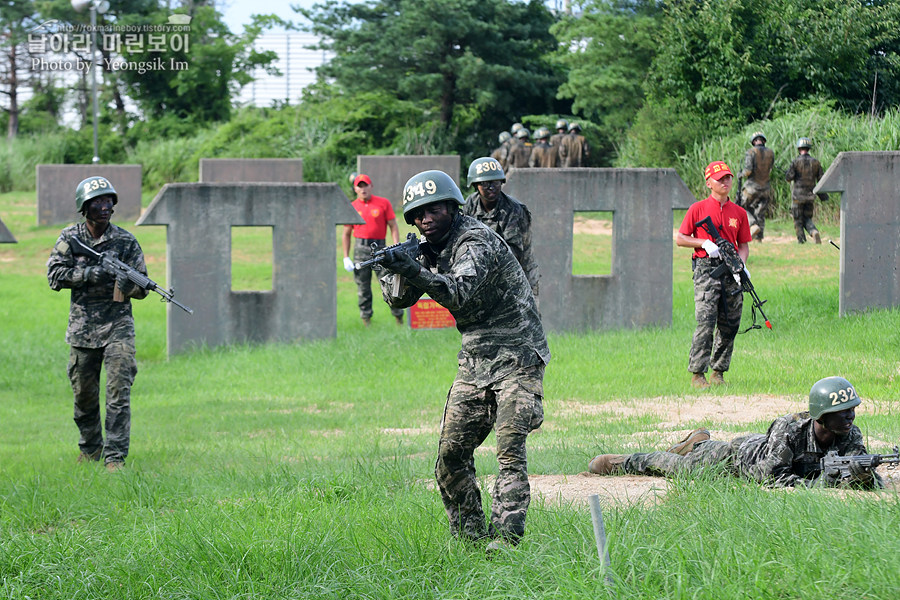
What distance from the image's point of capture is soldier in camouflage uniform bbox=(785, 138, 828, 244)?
2009 centimetres

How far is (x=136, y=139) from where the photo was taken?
43.3m

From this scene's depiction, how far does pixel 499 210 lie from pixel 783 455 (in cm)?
410

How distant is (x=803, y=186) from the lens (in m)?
20.0

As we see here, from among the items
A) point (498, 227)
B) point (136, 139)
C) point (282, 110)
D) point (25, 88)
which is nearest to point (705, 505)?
point (498, 227)

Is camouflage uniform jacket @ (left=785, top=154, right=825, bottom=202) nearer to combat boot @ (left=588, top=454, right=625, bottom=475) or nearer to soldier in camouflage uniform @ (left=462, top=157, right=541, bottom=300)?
soldier in camouflage uniform @ (left=462, top=157, right=541, bottom=300)

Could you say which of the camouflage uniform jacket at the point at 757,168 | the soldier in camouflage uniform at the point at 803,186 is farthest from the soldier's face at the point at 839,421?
the camouflage uniform jacket at the point at 757,168

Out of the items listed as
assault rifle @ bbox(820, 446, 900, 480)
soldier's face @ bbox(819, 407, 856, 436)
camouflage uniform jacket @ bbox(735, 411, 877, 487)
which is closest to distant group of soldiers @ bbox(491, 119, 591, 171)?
camouflage uniform jacket @ bbox(735, 411, 877, 487)

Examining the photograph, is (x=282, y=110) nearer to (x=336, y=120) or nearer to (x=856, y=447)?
(x=336, y=120)

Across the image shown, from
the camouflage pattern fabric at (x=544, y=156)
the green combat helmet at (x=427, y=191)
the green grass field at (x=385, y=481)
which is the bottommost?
the green grass field at (x=385, y=481)

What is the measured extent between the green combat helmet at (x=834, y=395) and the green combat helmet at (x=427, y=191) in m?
2.43

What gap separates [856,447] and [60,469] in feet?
19.2

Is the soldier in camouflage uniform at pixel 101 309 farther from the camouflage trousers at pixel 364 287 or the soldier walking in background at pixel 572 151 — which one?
the soldier walking in background at pixel 572 151

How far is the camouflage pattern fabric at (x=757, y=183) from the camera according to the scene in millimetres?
20547

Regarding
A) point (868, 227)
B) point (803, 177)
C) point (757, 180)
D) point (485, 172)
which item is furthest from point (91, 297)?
point (757, 180)
